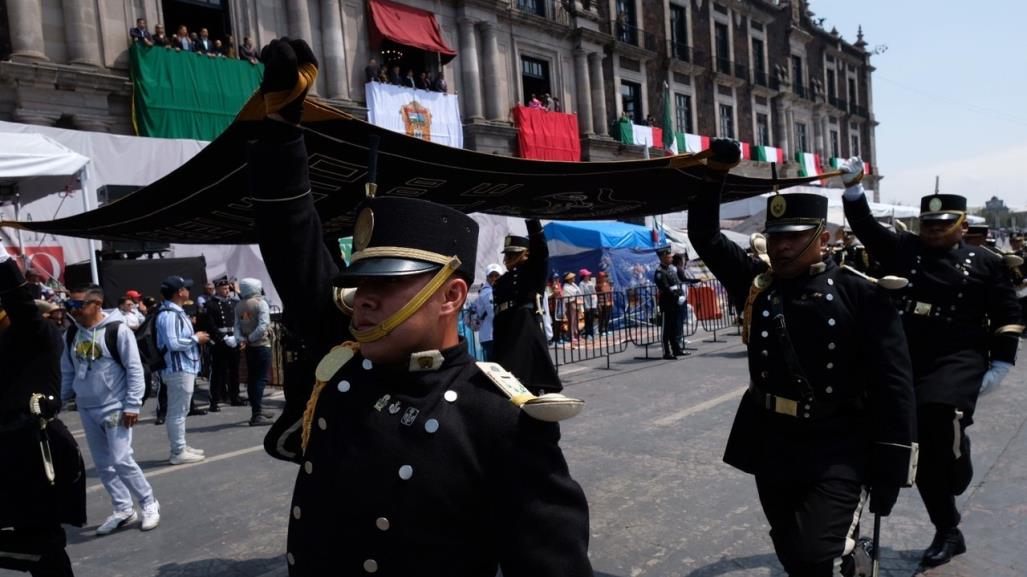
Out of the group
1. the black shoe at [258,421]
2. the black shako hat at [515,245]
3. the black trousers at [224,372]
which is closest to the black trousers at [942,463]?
the black shako hat at [515,245]

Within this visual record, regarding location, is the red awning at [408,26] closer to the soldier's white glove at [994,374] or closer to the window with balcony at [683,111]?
the window with balcony at [683,111]

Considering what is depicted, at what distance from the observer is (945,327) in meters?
4.58

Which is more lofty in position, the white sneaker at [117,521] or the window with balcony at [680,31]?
the window with balcony at [680,31]

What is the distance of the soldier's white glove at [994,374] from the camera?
455 cm

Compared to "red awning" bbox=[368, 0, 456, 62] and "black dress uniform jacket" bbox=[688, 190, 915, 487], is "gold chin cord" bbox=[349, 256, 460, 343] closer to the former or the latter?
"black dress uniform jacket" bbox=[688, 190, 915, 487]

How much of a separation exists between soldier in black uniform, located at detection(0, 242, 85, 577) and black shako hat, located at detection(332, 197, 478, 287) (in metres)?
3.34

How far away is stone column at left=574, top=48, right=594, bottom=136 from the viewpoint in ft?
97.3

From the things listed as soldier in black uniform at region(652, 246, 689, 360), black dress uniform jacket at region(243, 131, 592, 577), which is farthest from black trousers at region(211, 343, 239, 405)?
black dress uniform jacket at region(243, 131, 592, 577)

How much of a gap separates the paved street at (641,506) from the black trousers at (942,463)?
0.34m

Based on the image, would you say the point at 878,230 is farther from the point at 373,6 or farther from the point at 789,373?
the point at 373,6

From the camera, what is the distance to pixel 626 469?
600 centimetres

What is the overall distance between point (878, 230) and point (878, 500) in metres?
2.56

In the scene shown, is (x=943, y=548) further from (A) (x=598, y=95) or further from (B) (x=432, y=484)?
(A) (x=598, y=95)

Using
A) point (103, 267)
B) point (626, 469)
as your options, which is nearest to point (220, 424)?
point (103, 267)
